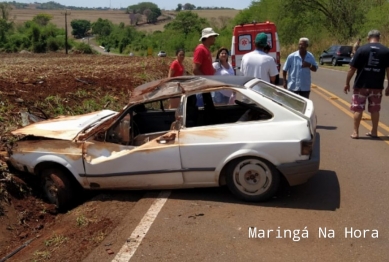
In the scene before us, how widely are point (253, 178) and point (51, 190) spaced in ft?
8.90

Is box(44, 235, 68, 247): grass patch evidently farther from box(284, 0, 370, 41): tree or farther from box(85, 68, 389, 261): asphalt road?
box(284, 0, 370, 41): tree

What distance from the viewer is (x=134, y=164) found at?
6426 millimetres

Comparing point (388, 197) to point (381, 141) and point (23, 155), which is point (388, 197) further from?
point (23, 155)

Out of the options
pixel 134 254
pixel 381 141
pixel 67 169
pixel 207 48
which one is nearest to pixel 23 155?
pixel 67 169

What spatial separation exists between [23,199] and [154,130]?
6.64 ft

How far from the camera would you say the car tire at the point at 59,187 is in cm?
684

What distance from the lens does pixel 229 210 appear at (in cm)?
593

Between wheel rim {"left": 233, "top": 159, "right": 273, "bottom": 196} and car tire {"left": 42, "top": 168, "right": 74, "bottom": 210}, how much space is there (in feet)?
7.28

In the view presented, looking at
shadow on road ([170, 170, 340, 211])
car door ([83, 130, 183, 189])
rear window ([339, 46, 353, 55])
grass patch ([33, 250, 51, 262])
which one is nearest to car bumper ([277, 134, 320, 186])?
shadow on road ([170, 170, 340, 211])

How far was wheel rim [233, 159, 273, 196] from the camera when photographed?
6.10 m

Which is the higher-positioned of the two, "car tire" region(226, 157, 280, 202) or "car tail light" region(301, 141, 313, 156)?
"car tail light" region(301, 141, 313, 156)

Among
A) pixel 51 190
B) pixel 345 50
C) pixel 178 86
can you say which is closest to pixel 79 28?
pixel 345 50

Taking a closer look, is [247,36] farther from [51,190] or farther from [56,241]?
[56,241]

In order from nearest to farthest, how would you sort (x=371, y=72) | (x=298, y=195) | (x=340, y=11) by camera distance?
1. (x=298, y=195)
2. (x=371, y=72)
3. (x=340, y=11)
